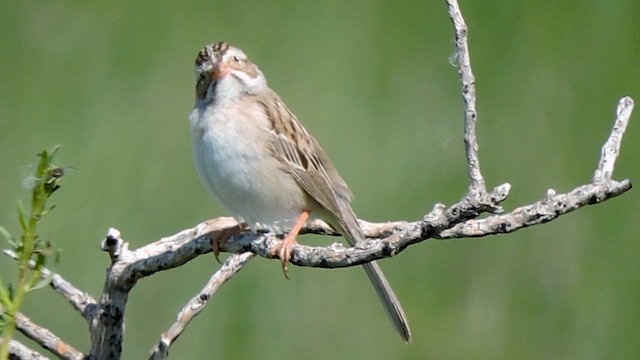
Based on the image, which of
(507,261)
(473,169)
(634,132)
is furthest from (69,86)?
(473,169)

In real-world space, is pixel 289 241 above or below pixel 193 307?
above

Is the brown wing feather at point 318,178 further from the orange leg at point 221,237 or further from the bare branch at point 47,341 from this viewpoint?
the bare branch at point 47,341

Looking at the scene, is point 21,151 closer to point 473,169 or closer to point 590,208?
point 590,208

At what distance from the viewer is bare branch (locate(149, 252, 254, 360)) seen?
201 centimetres

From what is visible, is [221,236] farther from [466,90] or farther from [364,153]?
[364,153]

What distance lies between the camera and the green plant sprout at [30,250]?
1.15 meters

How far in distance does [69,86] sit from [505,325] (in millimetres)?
1541

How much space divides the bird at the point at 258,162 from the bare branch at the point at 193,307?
0.24 metres

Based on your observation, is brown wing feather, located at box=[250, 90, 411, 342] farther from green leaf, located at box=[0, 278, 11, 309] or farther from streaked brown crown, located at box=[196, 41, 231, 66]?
green leaf, located at box=[0, 278, 11, 309]

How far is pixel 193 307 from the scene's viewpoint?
6.91 feet

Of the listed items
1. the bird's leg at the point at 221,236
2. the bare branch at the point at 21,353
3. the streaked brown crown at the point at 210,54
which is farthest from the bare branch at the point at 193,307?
the streaked brown crown at the point at 210,54

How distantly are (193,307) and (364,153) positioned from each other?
5.90 ft

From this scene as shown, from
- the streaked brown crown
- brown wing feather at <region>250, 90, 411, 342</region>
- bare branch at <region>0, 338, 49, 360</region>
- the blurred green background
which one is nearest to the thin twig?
bare branch at <region>0, 338, 49, 360</region>

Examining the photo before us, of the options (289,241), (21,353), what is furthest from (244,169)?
(21,353)
